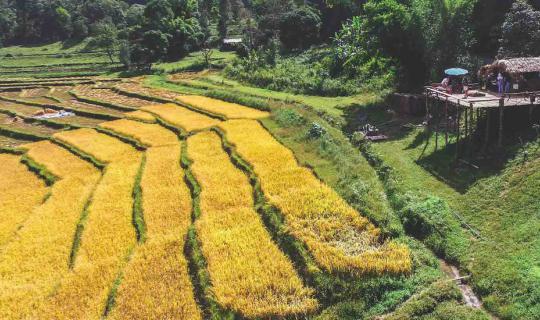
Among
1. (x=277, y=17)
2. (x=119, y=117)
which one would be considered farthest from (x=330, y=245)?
(x=277, y=17)

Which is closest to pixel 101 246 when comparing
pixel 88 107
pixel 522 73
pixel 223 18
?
pixel 522 73

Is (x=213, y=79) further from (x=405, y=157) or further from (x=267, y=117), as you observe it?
(x=405, y=157)

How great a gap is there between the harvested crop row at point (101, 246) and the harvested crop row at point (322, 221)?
5.95 metres

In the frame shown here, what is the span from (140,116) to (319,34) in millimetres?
37771

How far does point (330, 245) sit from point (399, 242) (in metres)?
2.29

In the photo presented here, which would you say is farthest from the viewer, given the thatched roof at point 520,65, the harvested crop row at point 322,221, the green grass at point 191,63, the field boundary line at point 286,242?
the green grass at point 191,63

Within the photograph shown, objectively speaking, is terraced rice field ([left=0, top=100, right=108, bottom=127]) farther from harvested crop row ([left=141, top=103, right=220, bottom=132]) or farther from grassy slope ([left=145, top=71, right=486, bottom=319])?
grassy slope ([left=145, top=71, right=486, bottom=319])

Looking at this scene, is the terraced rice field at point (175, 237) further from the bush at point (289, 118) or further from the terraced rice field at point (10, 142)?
the terraced rice field at point (10, 142)

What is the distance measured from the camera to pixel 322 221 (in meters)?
17.1

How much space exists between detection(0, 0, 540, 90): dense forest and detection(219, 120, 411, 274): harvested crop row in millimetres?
14113

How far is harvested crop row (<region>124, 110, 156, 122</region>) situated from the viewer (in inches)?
1404

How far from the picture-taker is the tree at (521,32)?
87.1ft

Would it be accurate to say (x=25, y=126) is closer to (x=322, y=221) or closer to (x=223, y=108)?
(x=223, y=108)

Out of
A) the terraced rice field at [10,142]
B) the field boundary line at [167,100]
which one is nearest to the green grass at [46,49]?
the field boundary line at [167,100]
